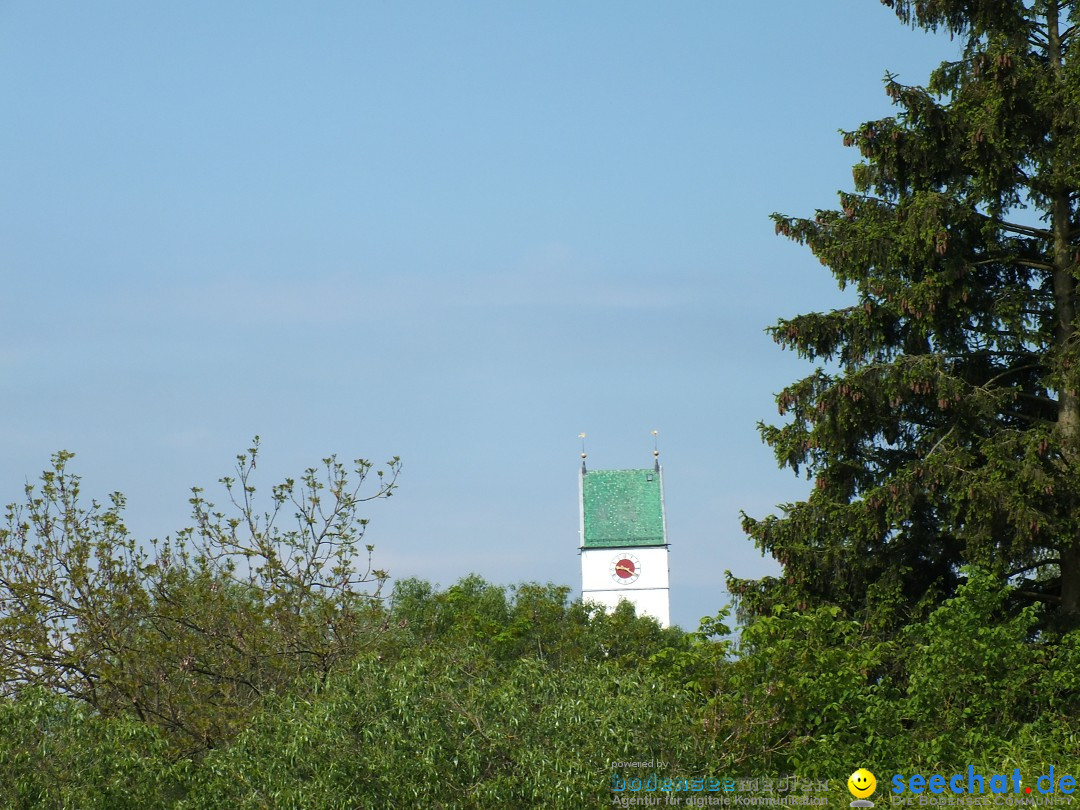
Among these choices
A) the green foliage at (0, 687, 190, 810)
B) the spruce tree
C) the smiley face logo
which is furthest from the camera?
the spruce tree

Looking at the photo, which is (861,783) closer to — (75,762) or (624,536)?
(75,762)

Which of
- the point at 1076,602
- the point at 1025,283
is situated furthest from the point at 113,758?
the point at 1025,283

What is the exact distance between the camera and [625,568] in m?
70.4

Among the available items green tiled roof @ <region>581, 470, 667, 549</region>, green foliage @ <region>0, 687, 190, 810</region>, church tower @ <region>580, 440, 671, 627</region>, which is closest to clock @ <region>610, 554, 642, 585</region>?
church tower @ <region>580, 440, 671, 627</region>

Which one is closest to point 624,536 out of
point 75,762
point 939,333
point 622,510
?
point 622,510

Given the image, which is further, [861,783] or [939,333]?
[939,333]

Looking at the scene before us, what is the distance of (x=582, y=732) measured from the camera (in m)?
9.46

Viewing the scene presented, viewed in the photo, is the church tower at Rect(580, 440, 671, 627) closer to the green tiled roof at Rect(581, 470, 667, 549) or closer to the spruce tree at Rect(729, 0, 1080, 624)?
the green tiled roof at Rect(581, 470, 667, 549)

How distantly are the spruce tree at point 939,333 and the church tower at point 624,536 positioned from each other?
55.7 meters

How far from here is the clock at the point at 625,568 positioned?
7012 cm

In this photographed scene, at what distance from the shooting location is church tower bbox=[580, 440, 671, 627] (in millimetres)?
70062

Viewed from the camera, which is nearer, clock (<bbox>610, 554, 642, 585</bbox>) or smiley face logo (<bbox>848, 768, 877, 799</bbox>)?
smiley face logo (<bbox>848, 768, 877, 799</bbox>)

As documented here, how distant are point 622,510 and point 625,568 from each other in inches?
130

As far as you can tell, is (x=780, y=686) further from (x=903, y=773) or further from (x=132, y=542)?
(x=132, y=542)
